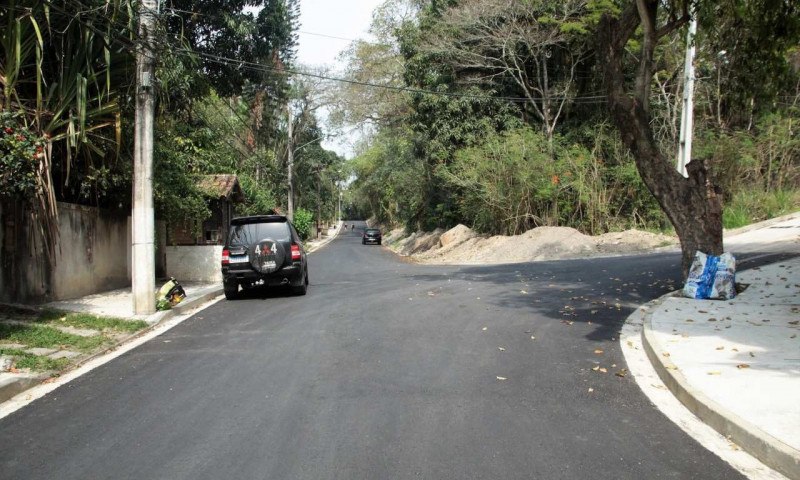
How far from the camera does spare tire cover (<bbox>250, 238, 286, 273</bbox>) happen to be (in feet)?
40.4

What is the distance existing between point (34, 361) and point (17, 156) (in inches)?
139

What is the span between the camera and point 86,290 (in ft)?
40.7

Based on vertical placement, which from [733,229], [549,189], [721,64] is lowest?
[733,229]

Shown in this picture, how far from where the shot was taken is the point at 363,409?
5.03 metres

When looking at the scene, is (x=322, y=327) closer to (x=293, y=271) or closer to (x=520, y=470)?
(x=293, y=271)

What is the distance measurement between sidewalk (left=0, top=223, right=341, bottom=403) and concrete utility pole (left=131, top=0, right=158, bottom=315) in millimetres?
504

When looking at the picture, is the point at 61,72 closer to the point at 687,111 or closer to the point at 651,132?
the point at 651,132

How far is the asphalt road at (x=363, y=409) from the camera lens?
3955 millimetres

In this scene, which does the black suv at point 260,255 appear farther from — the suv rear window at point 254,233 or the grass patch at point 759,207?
the grass patch at point 759,207

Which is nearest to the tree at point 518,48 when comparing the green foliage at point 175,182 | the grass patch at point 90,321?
the green foliage at point 175,182

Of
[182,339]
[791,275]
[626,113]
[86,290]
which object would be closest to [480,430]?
[182,339]

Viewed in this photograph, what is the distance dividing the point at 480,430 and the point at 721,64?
22.1m

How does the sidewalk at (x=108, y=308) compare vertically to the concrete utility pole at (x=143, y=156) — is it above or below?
below

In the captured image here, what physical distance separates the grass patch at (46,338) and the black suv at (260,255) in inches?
164
